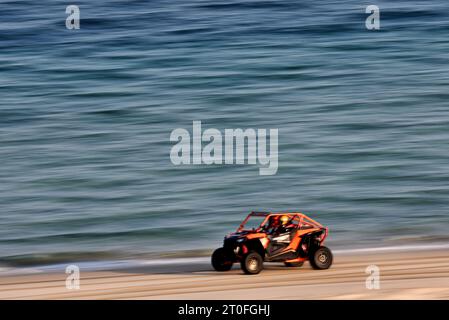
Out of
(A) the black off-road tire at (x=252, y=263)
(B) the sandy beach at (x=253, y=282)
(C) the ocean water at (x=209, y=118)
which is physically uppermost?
(C) the ocean water at (x=209, y=118)

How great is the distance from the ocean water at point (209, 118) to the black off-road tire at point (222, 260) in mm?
1787

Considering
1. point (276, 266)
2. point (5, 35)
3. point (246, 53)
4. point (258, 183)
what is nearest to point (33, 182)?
point (258, 183)

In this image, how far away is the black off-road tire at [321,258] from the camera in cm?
940

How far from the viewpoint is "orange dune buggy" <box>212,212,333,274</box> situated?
9.17 meters

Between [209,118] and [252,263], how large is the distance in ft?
33.9

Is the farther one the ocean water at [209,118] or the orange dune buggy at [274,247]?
the ocean water at [209,118]

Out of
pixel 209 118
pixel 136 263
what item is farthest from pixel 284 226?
pixel 209 118

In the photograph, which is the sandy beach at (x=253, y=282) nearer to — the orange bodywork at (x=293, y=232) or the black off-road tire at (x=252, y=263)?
the black off-road tire at (x=252, y=263)

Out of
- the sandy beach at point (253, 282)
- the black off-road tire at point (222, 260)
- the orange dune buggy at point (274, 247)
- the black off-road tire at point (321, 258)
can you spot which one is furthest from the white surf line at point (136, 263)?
the black off-road tire at point (321, 258)

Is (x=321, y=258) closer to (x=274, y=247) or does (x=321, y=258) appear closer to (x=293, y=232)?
(x=293, y=232)

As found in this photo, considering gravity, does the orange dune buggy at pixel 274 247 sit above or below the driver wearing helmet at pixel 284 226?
below

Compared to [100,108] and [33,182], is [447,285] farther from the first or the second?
[100,108]

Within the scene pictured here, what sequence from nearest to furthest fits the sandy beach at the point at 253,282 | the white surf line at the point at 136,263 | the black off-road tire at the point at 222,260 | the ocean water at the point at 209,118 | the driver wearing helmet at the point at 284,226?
the sandy beach at the point at 253,282 → the black off-road tire at the point at 222,260 → the driver wearing helmet at the point at 284,226 → the white surf line at the point at 136,263 → the ocean water at the point at 209,118

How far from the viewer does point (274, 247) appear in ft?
30.6
